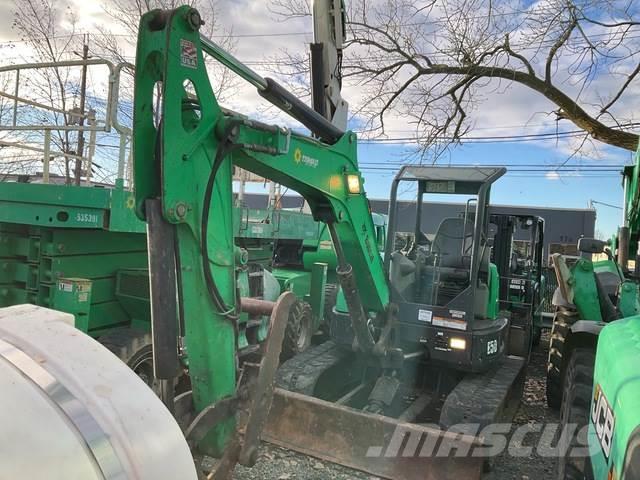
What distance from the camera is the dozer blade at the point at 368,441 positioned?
3703 millimetres

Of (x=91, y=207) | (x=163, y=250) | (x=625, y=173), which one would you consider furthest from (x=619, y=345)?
(x=625, y=173)

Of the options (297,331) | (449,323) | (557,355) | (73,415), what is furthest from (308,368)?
(73,415)

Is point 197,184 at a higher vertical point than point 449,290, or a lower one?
higher

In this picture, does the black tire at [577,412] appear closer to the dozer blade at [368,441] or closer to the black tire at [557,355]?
the dozer blade at [368,441]

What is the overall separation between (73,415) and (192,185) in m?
1.58

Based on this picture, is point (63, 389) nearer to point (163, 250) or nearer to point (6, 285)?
point (163, 250)

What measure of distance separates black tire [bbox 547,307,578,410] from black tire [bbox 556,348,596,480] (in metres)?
1.77

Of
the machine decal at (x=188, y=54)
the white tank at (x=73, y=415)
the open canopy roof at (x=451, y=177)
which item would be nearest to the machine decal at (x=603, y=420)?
the white tank at (x=73, y=415)

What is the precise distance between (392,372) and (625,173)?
4.29 metres

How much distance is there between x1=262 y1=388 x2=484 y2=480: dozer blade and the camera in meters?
3.70

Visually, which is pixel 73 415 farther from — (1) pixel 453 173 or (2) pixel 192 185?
(1) pixel 453 173

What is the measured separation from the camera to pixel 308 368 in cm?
535

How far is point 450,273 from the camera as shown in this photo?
585 centimetres

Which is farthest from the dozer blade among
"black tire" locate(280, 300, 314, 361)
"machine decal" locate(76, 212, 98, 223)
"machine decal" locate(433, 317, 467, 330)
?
"black tire" locate(280, 300, 314, 361)
